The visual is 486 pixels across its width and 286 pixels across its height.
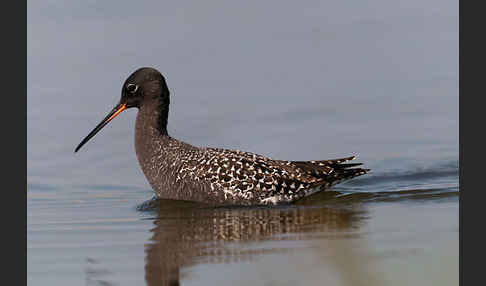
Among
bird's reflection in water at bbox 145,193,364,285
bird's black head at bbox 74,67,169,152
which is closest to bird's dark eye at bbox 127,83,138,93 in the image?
bird's black head at bbox 74,67,169,152

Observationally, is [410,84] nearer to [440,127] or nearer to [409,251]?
[440,127]

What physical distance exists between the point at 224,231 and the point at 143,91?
3036 mm

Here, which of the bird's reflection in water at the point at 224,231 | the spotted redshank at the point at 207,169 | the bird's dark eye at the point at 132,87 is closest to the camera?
the bird's reflection in water at the point at 224,231

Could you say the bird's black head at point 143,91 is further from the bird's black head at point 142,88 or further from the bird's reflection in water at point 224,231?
the bird's reflection in water at point 224,231

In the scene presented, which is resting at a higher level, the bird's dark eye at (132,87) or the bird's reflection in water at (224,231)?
the bird's dark eye at (132,87)

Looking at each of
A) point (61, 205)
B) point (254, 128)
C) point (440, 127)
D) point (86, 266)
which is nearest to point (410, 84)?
point (440, 127)

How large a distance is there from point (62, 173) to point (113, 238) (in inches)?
170

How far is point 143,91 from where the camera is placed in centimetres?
1241

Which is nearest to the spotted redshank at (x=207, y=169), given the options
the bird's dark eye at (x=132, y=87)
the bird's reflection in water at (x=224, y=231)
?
the bird's dark eye at (x=132, y=87)

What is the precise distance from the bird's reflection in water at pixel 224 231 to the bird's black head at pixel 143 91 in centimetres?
129

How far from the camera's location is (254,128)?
1509 cm

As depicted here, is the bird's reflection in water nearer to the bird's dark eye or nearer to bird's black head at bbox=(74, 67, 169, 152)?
bird's black head at bbox=(74, 67, 169, 152)

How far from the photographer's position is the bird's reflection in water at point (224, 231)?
28.1ft

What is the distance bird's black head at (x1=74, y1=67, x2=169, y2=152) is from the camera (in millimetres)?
12344
